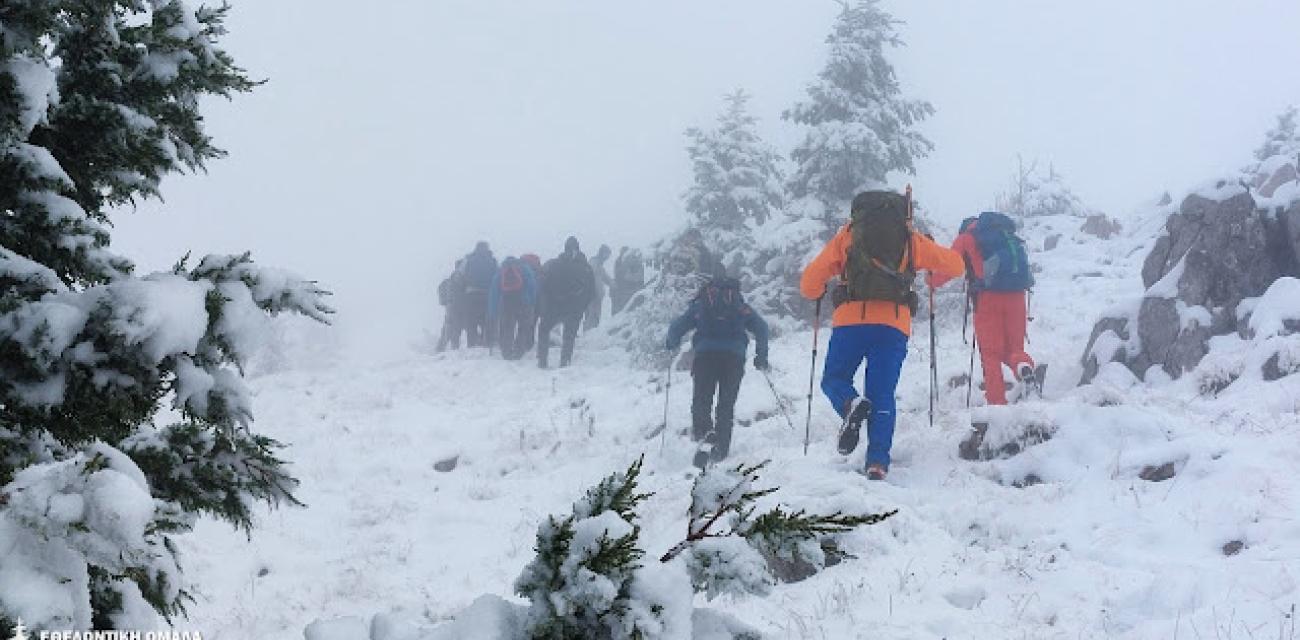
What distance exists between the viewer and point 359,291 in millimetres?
141625

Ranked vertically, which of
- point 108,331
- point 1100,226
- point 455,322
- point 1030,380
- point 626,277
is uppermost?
point 1100,226

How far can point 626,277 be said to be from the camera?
2725cm

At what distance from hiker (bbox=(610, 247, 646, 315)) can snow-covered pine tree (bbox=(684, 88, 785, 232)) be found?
3069 mm

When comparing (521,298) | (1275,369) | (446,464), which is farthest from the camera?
(521,298)

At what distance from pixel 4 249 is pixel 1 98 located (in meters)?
0.42

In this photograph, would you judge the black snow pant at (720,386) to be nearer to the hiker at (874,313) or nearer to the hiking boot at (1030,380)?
the hiker at (874,313)

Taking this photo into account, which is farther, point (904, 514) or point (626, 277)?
point (626, 277)

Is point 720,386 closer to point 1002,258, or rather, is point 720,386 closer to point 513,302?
point 1002,258

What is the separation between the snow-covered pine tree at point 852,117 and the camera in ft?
70.9

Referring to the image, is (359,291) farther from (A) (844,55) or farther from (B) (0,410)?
(B) (0,410)

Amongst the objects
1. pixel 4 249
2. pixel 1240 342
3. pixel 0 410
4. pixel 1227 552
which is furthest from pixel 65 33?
pixel 1240 342

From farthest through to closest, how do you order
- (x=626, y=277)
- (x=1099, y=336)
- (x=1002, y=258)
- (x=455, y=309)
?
1. (x=626, y=277)
2. (x=455, y=309)
3. (x=1099, y=336)
4. (x=1002, y=258)

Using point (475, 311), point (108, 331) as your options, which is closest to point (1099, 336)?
point (108, 331)

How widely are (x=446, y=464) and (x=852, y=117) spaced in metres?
14.4
